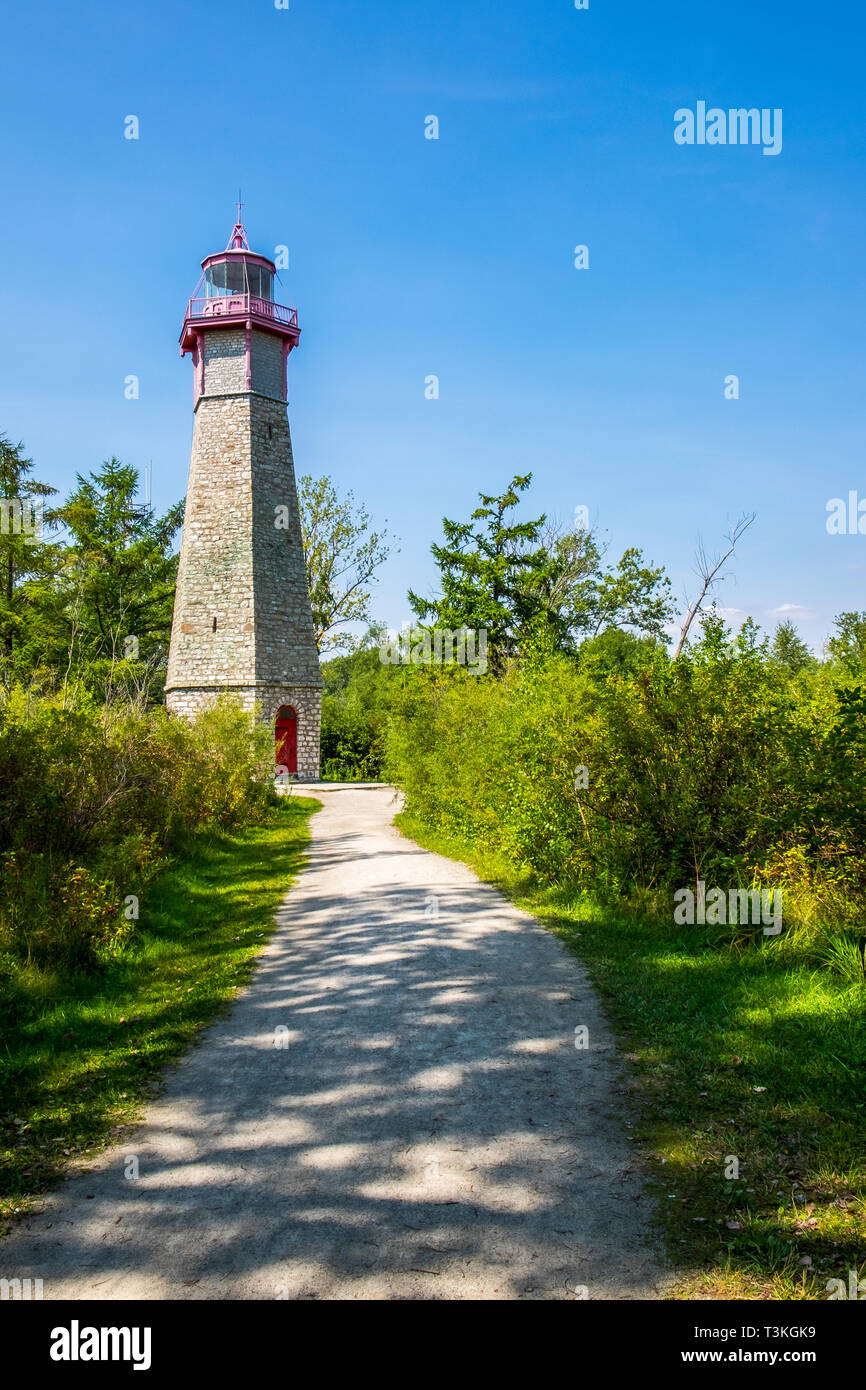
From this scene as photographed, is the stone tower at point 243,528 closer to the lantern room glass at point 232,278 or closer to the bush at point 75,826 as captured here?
the lantern room glass at point 232,278

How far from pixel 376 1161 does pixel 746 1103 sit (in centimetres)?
204

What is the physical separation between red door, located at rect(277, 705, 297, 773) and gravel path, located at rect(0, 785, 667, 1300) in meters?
26.3

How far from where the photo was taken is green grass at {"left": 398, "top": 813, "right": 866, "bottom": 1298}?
10.6 feet

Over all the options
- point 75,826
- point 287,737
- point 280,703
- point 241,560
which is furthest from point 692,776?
point 287,737

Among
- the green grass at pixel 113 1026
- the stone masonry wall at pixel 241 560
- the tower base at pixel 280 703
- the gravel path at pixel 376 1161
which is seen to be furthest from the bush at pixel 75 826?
the stone masonry wall at pixel 241 560

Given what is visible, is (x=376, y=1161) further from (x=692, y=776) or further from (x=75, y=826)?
(x=75, y=826)

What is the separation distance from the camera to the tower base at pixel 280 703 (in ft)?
104

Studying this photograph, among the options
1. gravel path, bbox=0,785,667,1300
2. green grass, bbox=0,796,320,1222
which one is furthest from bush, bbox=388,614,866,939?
green grass, bbox=0,796,320,1222

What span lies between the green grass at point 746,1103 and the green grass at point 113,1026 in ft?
9.75

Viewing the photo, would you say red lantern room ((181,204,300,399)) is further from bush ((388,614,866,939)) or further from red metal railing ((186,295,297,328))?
bush ((388,614,866,939))

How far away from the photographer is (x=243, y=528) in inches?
1262

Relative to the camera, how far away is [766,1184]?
370 cm
